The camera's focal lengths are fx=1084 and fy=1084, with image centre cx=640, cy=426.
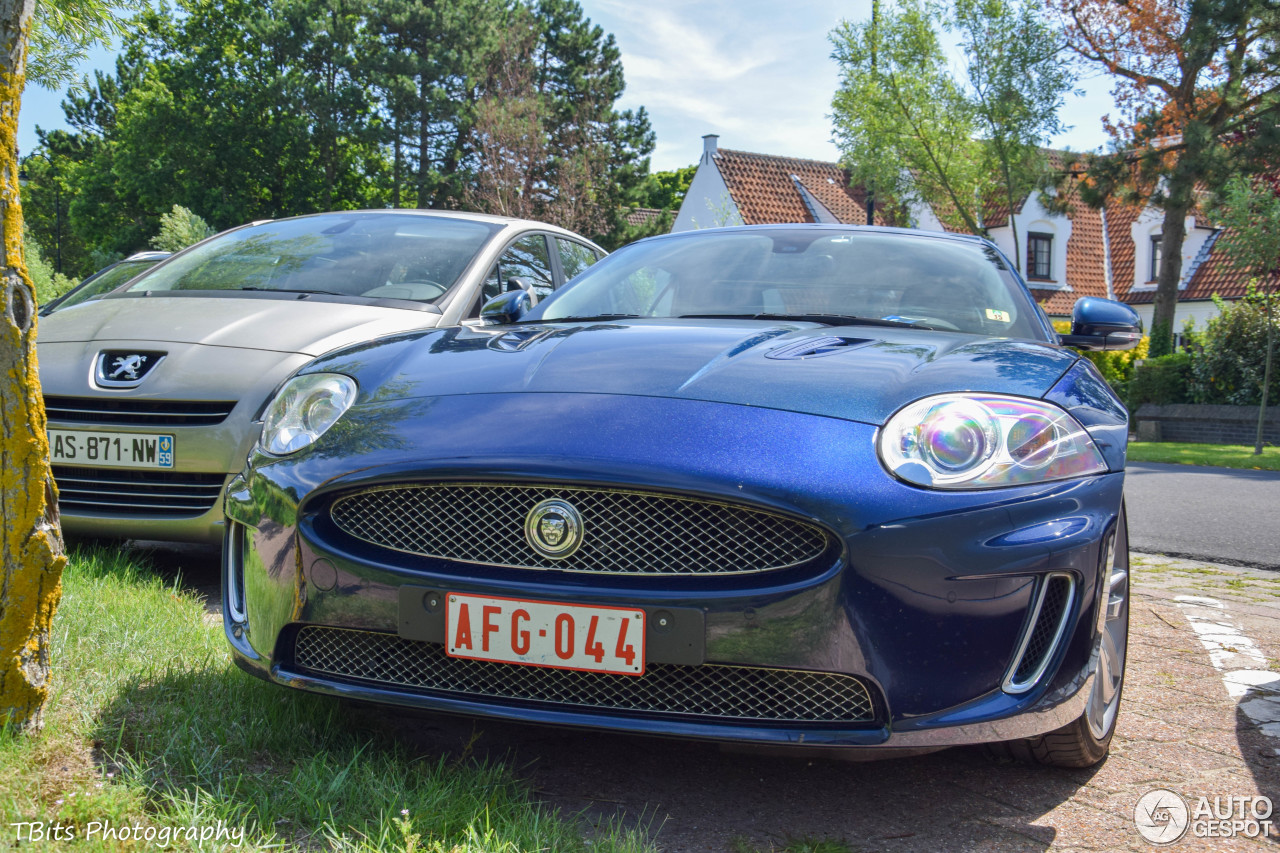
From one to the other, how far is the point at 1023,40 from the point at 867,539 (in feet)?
74.4

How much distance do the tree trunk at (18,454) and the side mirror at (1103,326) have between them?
9.56 ft

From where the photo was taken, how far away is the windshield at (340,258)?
4.93m

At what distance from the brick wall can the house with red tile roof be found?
1545 centimetres

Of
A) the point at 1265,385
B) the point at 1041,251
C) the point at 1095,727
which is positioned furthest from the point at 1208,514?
the point at 1041,251

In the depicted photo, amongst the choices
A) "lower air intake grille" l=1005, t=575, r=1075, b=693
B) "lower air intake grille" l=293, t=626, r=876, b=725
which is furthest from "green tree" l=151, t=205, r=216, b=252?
"lower air intake grille" l=1005, t=575, r=1075, b=693

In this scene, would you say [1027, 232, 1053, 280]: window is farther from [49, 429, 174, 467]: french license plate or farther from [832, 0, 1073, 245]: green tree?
[49, 429, 174, 467]: french license plate

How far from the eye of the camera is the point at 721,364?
8.00 feet

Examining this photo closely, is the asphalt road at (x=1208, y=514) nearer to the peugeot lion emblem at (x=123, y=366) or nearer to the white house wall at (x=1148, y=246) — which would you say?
the peugeot lion emblem at (x=123, y=366)

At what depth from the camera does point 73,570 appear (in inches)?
144

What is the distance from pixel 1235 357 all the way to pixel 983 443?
721 inches

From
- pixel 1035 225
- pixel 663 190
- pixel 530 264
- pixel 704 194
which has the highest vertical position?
pixel 663 190

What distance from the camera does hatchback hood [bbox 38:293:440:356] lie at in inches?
160

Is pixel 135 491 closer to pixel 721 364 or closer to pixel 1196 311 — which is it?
pixel 721 364

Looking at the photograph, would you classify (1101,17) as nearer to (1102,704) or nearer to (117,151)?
(1102,704)
